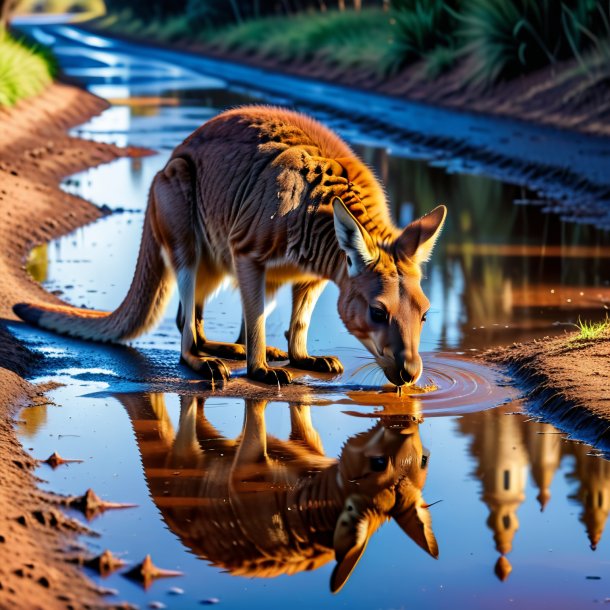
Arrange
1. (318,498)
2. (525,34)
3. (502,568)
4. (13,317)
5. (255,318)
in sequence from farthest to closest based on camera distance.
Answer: (525,34) → (13,317) → (255,318) → (318,498) → (502,568)

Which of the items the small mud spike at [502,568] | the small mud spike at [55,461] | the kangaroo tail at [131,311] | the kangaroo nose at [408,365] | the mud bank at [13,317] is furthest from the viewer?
the kangaroo tail at [131,311]

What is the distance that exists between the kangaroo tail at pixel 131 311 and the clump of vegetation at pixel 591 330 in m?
2.70

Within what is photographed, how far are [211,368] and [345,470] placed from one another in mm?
1862

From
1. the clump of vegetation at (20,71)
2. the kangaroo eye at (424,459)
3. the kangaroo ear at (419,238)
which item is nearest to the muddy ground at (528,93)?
the clump of vegetation at (20,71)

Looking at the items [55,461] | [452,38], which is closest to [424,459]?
[55,461]

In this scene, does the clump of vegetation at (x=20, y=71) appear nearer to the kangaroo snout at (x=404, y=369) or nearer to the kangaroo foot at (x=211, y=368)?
the kangaroo foot at (x=211, y=368)

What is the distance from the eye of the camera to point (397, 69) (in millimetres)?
30438

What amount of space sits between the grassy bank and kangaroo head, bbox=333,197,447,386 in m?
12.9

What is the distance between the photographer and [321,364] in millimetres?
8156

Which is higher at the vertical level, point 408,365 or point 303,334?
point 303,334

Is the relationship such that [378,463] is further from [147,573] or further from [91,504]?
[147,573]

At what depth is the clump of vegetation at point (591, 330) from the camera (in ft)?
27.5

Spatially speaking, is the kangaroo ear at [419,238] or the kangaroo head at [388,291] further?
the kangaroo ear at [419,238]

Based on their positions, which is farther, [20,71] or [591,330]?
[20,71]
